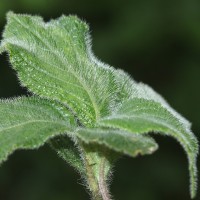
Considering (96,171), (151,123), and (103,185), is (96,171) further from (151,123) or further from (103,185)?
(151,123)

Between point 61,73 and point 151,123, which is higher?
point 61,73

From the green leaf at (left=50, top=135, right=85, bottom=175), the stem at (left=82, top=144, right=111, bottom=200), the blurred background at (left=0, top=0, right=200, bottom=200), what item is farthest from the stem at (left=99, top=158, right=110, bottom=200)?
the blurred background at (left=0, top=0, right=200, bottom=200)

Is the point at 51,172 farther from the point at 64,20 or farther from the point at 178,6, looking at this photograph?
the point at 64,20

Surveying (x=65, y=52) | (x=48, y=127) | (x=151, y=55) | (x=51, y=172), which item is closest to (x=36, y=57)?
(x=65, y=52)

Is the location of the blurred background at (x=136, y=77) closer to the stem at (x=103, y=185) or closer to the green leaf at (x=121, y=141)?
the stem at (x=103, y=185)

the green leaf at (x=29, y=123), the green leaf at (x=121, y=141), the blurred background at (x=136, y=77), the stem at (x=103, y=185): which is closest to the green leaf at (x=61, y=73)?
the green leaf at (x=29, y=123)

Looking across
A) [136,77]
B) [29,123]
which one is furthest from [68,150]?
[136,77]
